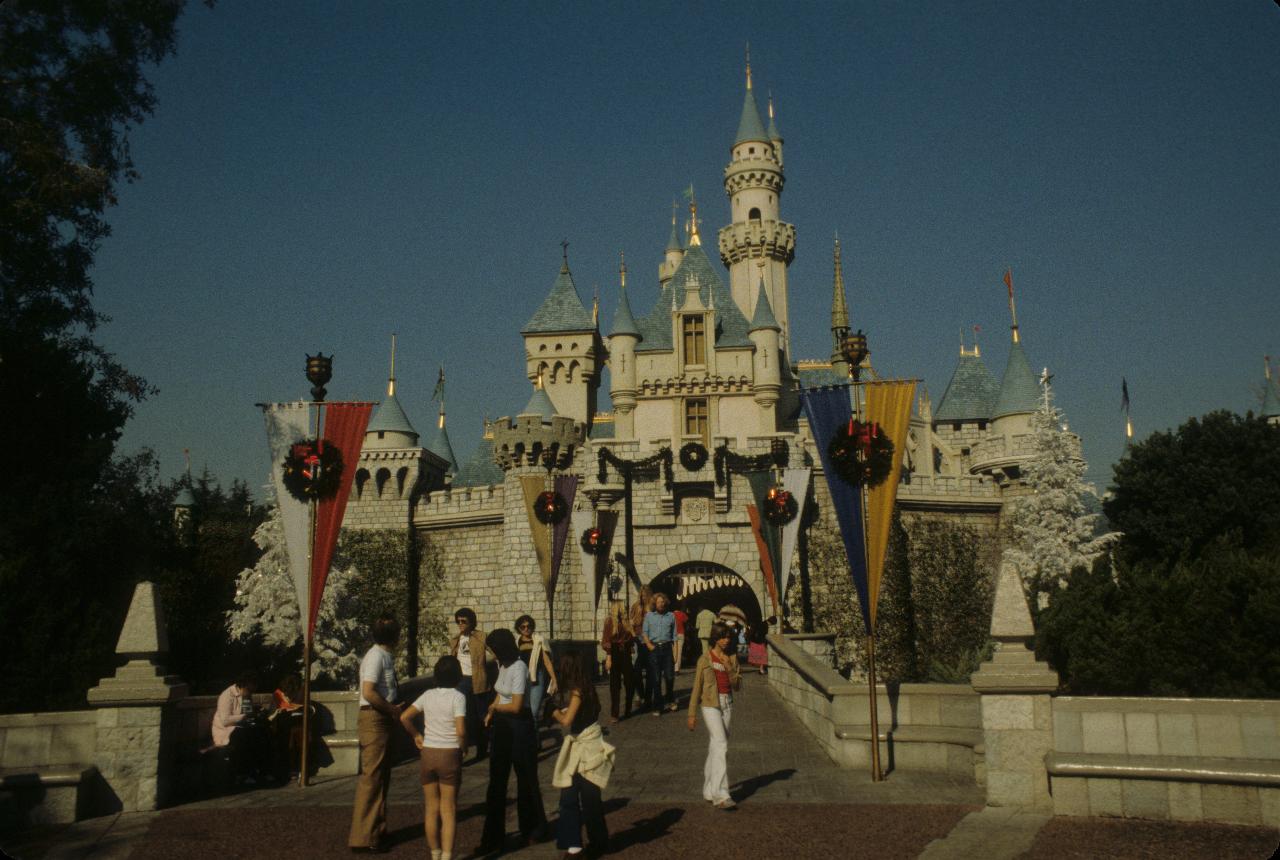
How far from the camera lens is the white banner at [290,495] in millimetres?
12391

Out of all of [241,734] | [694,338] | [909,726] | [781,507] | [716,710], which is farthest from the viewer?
[694,338]

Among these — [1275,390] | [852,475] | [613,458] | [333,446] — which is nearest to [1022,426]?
[1275,390]

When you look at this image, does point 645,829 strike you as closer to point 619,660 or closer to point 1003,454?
point 619,660

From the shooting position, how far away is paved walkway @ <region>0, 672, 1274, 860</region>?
25.5 ft

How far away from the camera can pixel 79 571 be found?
18062 millimetres

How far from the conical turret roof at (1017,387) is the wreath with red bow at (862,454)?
24824mm

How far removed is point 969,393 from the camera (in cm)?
4347

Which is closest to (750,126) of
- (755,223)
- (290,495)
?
(755,223)

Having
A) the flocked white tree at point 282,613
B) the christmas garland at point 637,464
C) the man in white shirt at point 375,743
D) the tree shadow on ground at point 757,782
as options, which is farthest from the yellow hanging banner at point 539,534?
the man in white shirt at point 375,743

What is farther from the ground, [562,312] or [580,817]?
[562,312]

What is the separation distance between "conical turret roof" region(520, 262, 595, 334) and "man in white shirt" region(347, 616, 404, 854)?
101 ft

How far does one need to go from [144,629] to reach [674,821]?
210 inches

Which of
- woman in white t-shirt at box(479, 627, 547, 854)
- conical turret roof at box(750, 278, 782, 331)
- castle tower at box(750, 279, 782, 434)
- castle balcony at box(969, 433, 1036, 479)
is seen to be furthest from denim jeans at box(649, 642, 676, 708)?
→ castle balcony at box(969, 433, 1036, 479)

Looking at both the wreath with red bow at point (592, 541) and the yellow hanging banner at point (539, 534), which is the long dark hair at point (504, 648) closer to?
the yellow hanging banner at point (539, 534)
